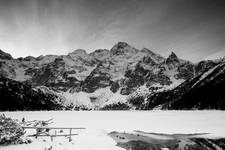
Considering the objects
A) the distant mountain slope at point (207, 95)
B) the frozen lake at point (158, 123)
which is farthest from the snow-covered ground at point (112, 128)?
the distant mountain slope at point (207, 95)

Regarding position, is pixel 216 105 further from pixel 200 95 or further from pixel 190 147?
pixel 190 147

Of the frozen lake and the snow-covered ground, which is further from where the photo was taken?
the frozen lake

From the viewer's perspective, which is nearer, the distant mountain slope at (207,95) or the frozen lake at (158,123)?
the frozen lake at (158,123)

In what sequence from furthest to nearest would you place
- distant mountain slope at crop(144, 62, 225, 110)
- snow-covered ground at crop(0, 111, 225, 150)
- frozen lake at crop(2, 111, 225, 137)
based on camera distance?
distant mountain slope at crop(144, 62, 225, 110), frozen lake at crop(2, 111, 225, 137), snow-covered ground at crop(0, 111, 225, 150)

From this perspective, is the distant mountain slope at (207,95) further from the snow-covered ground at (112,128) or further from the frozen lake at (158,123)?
the snow-covered ground at (112,128)

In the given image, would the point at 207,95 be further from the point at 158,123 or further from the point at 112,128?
the point at 112,128

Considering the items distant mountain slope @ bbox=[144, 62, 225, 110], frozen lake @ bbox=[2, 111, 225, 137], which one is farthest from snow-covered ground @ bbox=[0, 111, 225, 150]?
distant mountain slope @ bbox=[144, 62, 225, 110]

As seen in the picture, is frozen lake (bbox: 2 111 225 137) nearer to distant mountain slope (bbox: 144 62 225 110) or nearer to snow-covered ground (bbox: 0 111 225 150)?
snow-covered ground (bbox: 0 111 225 150)

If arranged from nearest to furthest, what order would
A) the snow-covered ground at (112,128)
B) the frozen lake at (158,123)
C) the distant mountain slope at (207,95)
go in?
the snow-covered ground at (112,128) < the frozen lake at (158,123) < the distant mountain slope at (207,95)

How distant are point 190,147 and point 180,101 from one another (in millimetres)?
174549

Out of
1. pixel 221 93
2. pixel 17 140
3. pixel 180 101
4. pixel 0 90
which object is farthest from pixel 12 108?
pixel 17 140

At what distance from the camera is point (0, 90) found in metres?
175

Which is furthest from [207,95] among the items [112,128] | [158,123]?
[112,128]

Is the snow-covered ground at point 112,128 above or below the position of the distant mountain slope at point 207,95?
below
